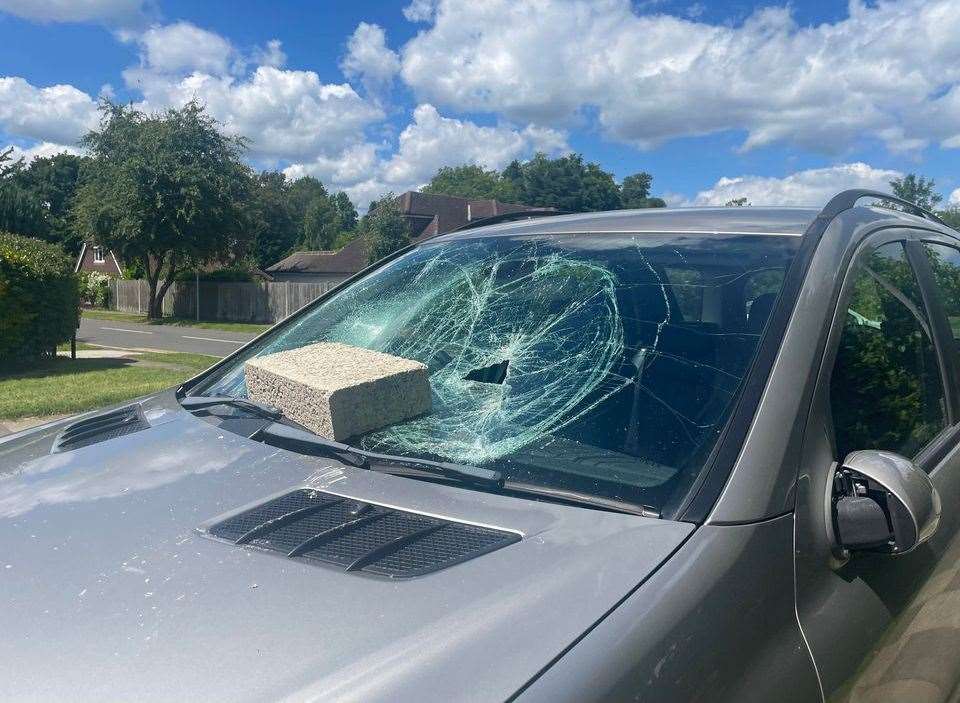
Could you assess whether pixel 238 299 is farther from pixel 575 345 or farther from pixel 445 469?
pixel 445 469

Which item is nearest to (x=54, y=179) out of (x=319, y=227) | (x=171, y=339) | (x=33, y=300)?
(x=319, y=227)

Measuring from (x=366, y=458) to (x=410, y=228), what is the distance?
41.9 metres

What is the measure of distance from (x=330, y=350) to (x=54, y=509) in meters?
1.03

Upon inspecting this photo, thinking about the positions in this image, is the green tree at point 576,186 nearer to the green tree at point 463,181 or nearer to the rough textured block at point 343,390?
the rough textured block at point 343,390

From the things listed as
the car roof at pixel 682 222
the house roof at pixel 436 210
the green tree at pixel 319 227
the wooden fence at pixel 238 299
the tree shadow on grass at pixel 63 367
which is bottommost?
the tree shadow on grass at pixel 63 367

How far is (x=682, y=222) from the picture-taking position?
2.50 m

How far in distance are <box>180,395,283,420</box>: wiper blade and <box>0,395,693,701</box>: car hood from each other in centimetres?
46

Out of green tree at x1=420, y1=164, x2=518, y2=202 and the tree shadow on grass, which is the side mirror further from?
green tree at x1=420, y1=164, x2=518, y2=202

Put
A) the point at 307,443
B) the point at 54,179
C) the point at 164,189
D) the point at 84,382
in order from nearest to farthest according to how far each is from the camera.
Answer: the point at 307,443 → the point at 84,382 → the point at 164,189 → the point at 54,179

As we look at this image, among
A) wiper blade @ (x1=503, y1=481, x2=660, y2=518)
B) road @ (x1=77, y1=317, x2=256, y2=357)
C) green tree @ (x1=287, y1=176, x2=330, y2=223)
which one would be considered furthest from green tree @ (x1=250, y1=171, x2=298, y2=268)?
wiper blade @ (x1=503, y1=481, x2=660, y2=518)

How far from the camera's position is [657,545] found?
1478 millimetres

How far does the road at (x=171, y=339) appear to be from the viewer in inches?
870

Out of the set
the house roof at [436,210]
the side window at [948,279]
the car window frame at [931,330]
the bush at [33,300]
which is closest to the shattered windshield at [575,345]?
the car window frame at [931,330]

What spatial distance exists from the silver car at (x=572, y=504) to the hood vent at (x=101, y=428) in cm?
2
